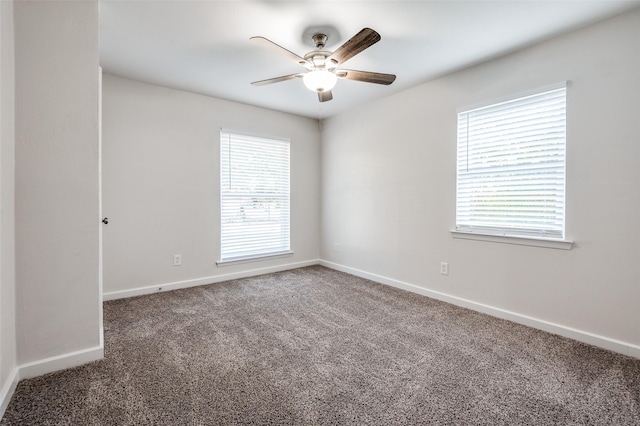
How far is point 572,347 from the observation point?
220cm

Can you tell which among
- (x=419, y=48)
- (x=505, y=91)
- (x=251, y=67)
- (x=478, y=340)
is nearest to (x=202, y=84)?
(x=251, y=67)

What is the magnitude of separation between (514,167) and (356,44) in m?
1.76

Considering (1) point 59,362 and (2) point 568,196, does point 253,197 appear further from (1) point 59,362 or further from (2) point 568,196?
(2) point 568,196

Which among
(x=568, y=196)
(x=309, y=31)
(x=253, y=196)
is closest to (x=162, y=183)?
(x=253, y=196)

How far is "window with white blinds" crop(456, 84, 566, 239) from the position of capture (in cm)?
241

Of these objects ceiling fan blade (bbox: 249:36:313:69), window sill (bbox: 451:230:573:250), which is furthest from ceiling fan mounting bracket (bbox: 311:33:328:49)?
window sill (bbox: 451:230:573:250)

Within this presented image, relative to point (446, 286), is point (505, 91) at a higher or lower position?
higher

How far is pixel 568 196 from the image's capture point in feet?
7.65

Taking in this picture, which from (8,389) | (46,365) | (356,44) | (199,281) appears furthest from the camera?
(199,281)

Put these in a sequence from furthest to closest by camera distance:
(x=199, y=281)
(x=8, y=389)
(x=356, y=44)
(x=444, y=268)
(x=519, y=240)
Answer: (x=199, y=281) → (x=444, y=268) → (x=519, y=240) → (x=356, y=44) → (x=8, y=389)

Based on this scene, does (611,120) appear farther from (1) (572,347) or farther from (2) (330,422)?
(2) (330,422)

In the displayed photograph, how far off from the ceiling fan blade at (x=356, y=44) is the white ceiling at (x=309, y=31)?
9.9 inches

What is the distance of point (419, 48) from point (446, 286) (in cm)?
235

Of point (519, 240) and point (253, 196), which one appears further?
point (253, 196)
